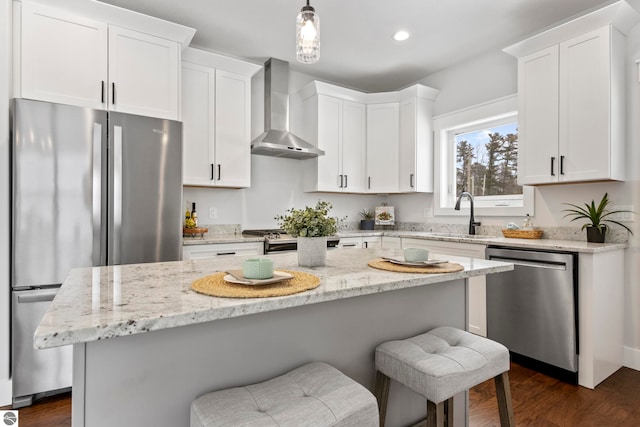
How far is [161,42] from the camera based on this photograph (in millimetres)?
2805

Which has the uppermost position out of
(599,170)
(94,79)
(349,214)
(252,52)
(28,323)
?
(252,52)

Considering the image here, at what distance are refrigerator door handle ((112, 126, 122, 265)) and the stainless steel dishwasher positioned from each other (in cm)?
276

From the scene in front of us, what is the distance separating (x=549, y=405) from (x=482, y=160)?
8.10ft

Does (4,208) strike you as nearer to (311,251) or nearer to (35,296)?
(35,296)

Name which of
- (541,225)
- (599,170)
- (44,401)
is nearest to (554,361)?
(541,225)

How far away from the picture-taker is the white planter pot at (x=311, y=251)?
5.19 ft

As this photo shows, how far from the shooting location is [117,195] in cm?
235

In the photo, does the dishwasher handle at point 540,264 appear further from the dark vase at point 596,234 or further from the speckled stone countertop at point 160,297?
the speckled stone countertop at point 160,297

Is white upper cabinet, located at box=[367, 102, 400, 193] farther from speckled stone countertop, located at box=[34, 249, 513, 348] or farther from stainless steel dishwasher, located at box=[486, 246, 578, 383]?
speckled stone countertop, located at box=[34, 249, 513, 348]

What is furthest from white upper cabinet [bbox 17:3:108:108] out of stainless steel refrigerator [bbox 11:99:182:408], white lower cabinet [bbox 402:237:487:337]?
white lower cabinet [bbox 402:237:487:337]

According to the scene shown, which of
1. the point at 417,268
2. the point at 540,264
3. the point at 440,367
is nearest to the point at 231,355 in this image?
the point at 440,367

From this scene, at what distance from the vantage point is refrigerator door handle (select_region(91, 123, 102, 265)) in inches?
89.6

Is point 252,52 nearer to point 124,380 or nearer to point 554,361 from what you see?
point 124,380

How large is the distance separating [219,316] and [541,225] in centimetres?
318
